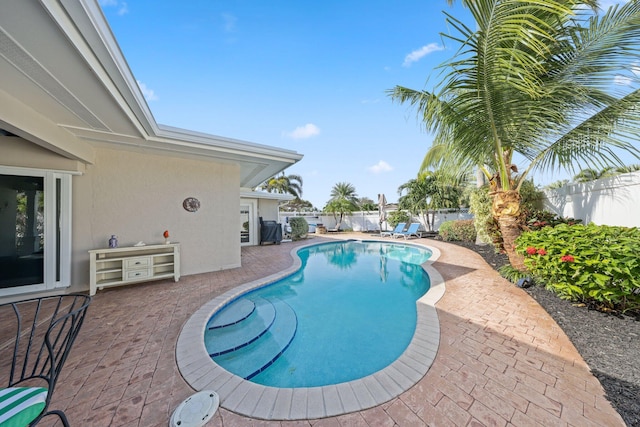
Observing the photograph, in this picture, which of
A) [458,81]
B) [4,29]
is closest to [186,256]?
[4,29]

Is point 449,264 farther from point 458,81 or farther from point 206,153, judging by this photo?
point 206,153

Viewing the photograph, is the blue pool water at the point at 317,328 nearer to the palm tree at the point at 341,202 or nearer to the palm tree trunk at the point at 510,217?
the palm tree trunk at the point at 510,217

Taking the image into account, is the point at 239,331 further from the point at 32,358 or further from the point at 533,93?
the point at 533,93

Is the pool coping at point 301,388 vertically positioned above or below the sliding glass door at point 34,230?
→ below

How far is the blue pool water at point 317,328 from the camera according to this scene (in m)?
3.30

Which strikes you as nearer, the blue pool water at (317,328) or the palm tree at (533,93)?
the blue pool water at (317,328)

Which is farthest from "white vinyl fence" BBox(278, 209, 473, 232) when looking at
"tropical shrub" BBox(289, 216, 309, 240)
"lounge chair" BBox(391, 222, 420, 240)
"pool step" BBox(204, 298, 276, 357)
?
"pool step" BBox(204, 298, 276, 357)

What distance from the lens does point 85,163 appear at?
230 inches

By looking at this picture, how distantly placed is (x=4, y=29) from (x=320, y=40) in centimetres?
861

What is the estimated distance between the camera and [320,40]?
8.80 metres

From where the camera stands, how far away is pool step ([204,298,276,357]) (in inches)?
143

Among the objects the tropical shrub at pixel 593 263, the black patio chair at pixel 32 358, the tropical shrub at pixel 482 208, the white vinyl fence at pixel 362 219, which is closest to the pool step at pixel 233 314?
the black patio chair at pixel 32 358

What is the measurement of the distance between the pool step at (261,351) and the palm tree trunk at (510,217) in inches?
231

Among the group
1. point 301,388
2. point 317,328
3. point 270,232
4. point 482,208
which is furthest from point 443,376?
point 270,232
